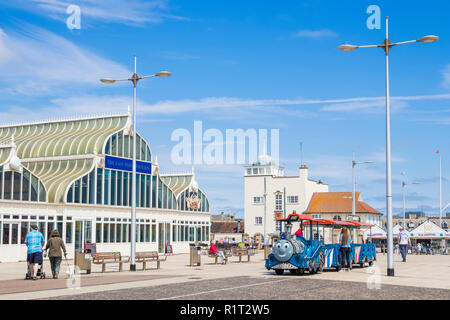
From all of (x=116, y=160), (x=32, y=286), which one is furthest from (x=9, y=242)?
(x=32, y=286)

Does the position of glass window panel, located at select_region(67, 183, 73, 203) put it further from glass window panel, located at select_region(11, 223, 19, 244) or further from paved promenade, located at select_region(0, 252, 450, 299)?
paved promenade, located at select_region(0, 252, 450, 299)

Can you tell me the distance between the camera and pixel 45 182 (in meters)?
43.1

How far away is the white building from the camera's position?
303ft

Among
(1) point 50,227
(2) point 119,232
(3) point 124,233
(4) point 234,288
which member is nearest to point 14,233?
(1) point 50,227

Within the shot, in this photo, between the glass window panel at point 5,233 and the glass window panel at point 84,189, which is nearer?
the glass window panel at point 5,233

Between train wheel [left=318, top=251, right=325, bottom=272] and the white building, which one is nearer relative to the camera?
train wheel [left=318, top=251, right=325, bottom=272]

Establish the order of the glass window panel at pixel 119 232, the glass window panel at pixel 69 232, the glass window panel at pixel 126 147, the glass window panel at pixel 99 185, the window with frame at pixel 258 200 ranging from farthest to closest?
the window with frame at pixel 258 200
the glass window panel at pixel 126 147
the glass window panel at pixel 119 232
the glass window panel at pixel 99 185
the glass window panel at pixel 69 232

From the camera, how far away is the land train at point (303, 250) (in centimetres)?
2255

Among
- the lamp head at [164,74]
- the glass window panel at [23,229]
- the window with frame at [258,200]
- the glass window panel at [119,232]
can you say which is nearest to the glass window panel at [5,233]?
the glass window panel at [23,229]

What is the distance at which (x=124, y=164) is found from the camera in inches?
1864

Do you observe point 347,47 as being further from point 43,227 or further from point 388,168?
point 43,227

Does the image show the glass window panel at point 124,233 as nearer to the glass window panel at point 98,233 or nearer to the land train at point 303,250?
the glass window panel at point 98,233

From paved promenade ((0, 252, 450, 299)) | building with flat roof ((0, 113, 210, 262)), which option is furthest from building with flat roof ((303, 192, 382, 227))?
paved promenade ((0, 252, 450, 299))

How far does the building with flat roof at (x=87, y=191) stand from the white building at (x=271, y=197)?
35.3 meters
